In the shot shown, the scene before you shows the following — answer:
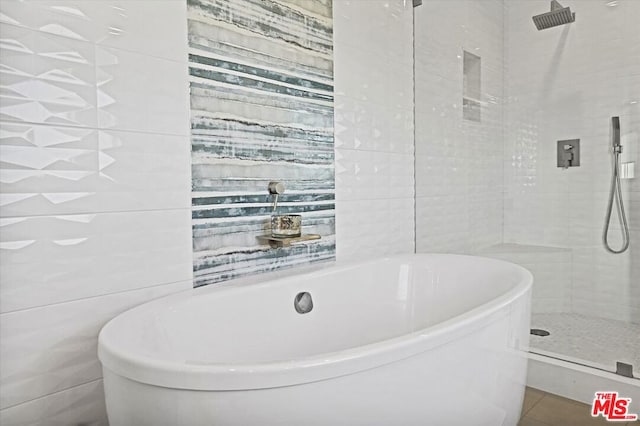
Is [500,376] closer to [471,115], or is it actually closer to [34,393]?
[34,393]

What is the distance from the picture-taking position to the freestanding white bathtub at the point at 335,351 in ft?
3.28

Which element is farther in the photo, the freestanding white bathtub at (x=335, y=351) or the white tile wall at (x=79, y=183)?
the white tile wall at (x=79, y=183)

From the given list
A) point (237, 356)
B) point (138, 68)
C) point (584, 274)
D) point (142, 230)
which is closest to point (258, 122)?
point (138, 68)

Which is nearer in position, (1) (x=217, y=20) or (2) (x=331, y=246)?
(1) (x=217, y=20)

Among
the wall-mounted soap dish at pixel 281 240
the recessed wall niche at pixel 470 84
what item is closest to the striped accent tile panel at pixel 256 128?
the wall-mounted soap dish at pixel 281 240

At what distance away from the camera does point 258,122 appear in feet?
6.70

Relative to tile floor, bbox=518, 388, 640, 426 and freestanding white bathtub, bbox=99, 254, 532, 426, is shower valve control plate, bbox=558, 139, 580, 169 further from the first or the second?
tile floor, bbox=518, 388, 640, 426

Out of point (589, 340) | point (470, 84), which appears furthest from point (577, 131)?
point (589, 340)

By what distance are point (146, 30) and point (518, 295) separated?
5.04ft

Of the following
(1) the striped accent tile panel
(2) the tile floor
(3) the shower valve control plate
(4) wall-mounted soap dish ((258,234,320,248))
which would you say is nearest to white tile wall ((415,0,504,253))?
(3) the shower valve control plate

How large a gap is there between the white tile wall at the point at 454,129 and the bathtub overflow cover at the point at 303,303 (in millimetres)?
1194

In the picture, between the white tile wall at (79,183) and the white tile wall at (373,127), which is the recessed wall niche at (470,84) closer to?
the white tile wall at (373,127)

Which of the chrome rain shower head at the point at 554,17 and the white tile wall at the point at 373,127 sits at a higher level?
the chrome rain shower head at the point at 554,17

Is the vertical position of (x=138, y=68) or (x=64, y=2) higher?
(x=64, y=2)
